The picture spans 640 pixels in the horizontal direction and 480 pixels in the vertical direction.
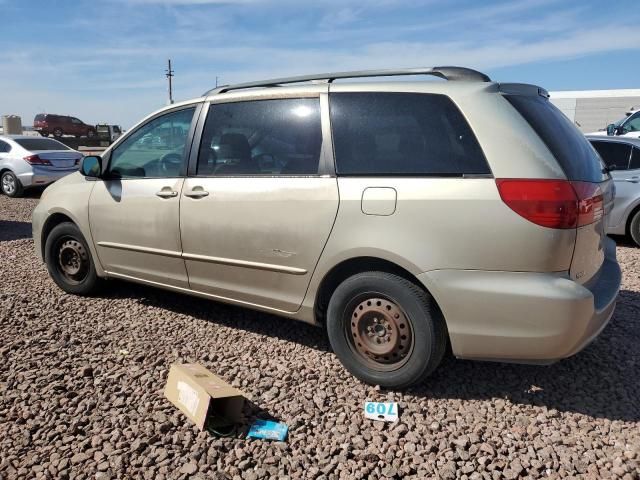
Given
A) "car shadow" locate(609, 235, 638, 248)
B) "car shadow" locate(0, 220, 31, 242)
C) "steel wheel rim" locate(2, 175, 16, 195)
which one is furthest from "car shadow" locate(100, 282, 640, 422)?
"steel wheel rim" locate(2, 175, 16, 195)

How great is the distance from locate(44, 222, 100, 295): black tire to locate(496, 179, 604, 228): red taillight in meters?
3.65

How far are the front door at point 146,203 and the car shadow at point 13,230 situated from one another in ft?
14.0

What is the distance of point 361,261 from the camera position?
325 centimetres

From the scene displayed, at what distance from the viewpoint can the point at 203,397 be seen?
2.87m

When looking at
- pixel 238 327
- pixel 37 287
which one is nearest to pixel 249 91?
pixel 238 327

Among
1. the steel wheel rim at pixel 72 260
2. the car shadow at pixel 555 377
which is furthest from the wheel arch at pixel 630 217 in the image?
the steel wheel rim at pixel 72 260

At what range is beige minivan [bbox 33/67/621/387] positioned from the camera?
278cm

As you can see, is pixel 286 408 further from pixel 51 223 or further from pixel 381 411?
pixel 51 223

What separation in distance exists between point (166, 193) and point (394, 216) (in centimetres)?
188

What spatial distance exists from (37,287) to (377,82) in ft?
12.9

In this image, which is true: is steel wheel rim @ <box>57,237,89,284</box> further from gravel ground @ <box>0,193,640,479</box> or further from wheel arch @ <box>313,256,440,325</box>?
wheel arch @ <box>313,256,440,325</box>

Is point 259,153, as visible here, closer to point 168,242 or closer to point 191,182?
point 191,182

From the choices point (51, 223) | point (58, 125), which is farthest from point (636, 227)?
point (58, 125)

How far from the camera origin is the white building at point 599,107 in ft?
102
